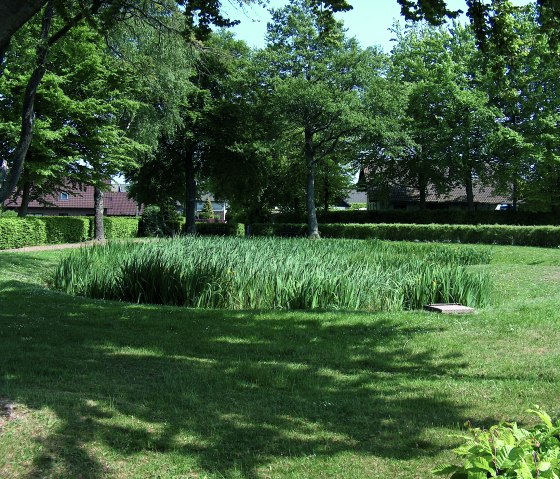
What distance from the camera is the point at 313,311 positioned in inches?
336

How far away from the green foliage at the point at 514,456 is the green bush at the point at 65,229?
25494 mm

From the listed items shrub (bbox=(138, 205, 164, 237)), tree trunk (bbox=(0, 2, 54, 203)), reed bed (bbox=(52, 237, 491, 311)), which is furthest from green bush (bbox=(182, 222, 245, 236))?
tree trunk (bbox=(0, 2, 54, 203))

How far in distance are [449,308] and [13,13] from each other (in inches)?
294

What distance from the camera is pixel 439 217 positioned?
1462 inches

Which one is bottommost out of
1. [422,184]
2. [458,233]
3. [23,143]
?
[458,233]

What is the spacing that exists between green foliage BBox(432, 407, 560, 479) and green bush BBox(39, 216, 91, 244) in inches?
1004

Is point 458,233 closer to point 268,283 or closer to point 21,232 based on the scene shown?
point 21,232

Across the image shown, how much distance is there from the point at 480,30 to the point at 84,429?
6.73 m

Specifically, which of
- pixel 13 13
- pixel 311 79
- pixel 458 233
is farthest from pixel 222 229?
pixel 13 13

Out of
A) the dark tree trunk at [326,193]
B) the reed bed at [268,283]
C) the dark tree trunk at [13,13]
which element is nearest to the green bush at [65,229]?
the reed bed at [268,283]

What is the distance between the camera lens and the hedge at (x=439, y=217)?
3519 cm

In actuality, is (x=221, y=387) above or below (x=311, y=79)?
below

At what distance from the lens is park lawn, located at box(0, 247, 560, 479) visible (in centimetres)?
344

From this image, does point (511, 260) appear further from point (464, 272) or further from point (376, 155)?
point (376, 155)
